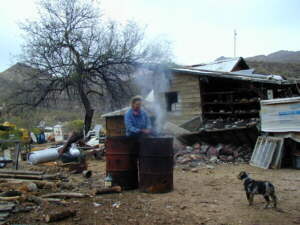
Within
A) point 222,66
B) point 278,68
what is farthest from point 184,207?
point 278,68

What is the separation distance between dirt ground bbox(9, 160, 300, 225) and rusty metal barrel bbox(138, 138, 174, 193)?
0.19m

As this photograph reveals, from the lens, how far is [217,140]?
1144cm

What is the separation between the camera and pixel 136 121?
6.25 meters

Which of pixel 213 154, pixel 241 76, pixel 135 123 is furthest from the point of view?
pixel 241 76

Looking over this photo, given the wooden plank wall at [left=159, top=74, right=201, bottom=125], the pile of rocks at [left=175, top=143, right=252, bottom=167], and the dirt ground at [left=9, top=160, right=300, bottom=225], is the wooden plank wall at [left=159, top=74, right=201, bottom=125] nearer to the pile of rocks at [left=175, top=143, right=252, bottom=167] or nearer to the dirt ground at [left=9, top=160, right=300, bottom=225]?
the pile of rocks at [left=175, top=143, right=252, bottom=167]

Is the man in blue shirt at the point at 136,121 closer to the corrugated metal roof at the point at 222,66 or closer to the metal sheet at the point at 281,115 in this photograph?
the metal sheet at the point at 281,115

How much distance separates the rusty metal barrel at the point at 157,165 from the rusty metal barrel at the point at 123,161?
1.25ft

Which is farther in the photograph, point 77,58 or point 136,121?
point 77,58

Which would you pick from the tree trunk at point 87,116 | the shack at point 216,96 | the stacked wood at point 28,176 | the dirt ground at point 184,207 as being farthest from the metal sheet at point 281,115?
the tree trunk at point 87,116

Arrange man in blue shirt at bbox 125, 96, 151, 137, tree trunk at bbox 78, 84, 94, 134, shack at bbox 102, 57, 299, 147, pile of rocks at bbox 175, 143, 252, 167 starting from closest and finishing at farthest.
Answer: man in blue shirt at bbox 125, 96, 151, 137
pile of rocks at bbox 175, 143, 252, 167
shack at bbox 102, 57, 299, 147
tree trunk at bbox 78, 84, 94, 134

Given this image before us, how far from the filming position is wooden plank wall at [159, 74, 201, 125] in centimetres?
1282

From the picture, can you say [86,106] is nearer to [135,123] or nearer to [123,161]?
[135,123]

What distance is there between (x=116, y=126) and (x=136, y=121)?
717 centimetres

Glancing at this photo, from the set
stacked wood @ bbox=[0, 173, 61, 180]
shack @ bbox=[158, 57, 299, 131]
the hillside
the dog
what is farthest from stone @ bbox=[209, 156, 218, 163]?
the hillside
